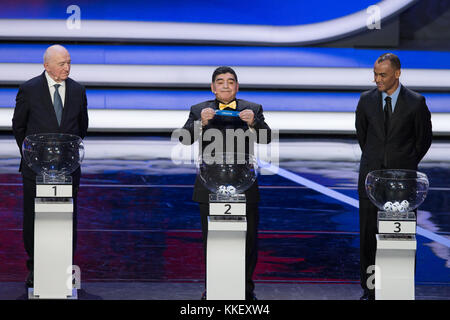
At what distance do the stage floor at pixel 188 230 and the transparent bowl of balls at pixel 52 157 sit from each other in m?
0.74

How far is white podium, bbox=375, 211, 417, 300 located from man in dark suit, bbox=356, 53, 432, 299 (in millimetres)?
516

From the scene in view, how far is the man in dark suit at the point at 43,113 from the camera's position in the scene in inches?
170

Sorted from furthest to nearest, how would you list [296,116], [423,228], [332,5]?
[332,5] → [296,116] → [423,228]

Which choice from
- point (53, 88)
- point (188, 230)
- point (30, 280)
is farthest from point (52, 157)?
point (188, 230)

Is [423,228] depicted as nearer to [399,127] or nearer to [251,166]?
[399,127]

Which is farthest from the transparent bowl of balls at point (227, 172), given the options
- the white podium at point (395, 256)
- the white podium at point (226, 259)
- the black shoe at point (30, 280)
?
the black shoe at point (30, 280)

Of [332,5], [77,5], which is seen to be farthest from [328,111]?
[77,5]

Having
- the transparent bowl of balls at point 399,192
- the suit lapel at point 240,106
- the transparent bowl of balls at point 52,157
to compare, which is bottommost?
the transparent bowl of balls at point 399,192

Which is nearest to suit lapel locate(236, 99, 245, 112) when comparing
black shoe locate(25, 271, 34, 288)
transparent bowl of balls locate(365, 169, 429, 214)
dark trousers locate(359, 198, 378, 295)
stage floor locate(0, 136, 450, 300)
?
dark trousers locate(359, 198, 378, 295)

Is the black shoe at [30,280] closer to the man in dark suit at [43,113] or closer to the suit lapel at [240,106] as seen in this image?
the man in dark suit at [43,113]

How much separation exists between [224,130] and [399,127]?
0.88 metres

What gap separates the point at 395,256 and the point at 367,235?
59cm

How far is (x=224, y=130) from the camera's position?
408 centimetres

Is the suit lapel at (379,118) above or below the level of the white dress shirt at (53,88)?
below
